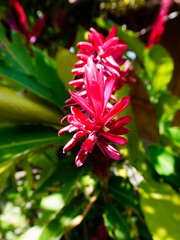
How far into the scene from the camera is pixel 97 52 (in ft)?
1.33

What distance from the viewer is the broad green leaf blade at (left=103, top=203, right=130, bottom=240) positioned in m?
0.66

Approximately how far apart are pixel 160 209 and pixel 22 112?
0.50m

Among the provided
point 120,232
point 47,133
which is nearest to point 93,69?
point 47,133

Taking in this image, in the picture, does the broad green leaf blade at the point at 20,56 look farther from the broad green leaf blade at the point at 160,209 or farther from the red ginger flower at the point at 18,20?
the broad green leaf blade at the point at 160,209

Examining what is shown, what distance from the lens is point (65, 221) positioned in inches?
25.6

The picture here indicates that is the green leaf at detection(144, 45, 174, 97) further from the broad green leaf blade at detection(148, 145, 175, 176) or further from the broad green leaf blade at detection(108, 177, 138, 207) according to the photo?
the broad green leaf blade at detection(108, 177, 138, 207)

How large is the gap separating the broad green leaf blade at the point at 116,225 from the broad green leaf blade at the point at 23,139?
1.15 feet

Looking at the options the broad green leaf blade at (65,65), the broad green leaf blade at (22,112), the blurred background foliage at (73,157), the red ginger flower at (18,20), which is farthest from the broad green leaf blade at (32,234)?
the red ginger flower at (18,20)

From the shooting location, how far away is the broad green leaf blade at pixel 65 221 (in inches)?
22.9

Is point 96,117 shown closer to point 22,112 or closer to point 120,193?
point 22,112

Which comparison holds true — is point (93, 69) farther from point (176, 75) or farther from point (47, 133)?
point (176, 75)

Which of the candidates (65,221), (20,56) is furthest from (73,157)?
(20,56)

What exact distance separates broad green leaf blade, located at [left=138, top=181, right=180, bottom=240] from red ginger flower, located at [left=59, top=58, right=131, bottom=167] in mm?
358

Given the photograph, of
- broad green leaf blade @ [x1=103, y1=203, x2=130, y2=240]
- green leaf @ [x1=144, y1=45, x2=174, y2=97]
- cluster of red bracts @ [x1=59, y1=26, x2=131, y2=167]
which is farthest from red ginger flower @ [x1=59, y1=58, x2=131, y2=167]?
green leaf @ [x1=144, y1=45, x2=174, y2=97]
